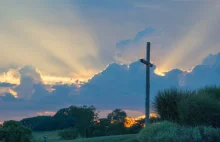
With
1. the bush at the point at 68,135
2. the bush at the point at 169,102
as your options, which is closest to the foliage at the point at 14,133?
the bush at the point at 68,135

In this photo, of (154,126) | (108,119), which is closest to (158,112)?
(154,126)

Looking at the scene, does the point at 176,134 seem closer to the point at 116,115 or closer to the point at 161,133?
the point at 161,133

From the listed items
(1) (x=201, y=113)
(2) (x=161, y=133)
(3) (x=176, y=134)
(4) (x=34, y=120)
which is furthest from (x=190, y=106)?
(4) (x=34, y=120)

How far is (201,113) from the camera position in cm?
2789

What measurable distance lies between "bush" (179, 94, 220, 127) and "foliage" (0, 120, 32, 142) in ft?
56.1

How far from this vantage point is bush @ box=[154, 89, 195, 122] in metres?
30.1

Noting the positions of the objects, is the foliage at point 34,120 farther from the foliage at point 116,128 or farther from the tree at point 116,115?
the foliage at point 116,128

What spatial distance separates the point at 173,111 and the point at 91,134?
2543 cm

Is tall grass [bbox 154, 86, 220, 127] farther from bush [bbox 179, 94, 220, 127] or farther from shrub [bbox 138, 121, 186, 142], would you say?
shrub [bbox 138, 121, 186, 142]

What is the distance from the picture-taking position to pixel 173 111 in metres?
30.1

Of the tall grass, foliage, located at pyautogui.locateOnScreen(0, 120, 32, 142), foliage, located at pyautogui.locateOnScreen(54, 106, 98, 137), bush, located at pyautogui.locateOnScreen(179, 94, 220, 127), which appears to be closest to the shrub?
bush, located at pyautogui.locateOnScreen(179, 94, 220, 127)

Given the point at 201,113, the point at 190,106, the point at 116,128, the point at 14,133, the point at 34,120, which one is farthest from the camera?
the point at 34,120

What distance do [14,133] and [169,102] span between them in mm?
15494

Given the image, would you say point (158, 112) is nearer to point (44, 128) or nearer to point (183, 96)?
point (183, 96)
